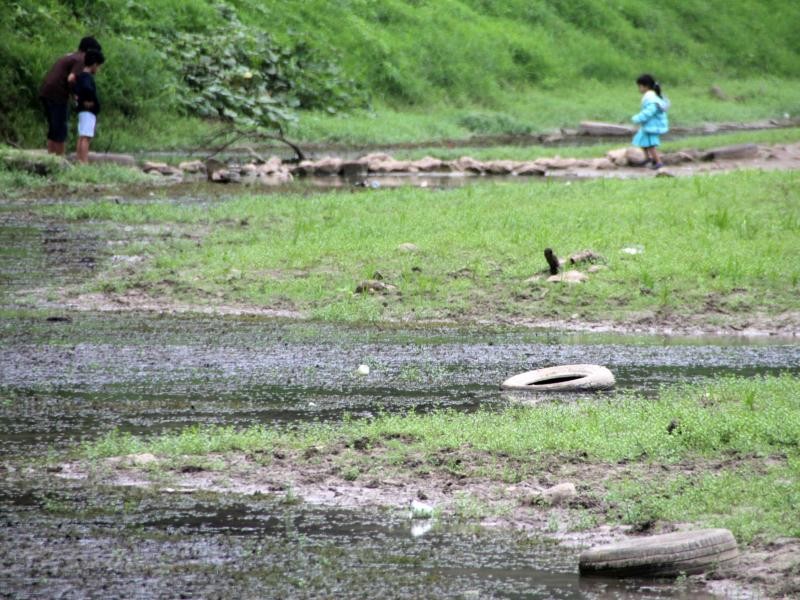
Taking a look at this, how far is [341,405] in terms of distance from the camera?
8.52m

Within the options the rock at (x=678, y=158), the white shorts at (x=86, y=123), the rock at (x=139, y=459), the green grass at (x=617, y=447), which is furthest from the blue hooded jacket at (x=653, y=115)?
the rock at (x=139, y=459)

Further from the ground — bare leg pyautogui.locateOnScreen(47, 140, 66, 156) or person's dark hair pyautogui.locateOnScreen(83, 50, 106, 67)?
person's dark hair pyautogui.locateOnScreen(83, 50, 106, 67)

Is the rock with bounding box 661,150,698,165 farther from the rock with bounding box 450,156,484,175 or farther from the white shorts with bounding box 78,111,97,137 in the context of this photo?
the white shorts with bounding box 78,111,97,137

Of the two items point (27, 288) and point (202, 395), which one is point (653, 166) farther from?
point (202, 395)

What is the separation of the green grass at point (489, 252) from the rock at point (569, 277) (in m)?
0.11

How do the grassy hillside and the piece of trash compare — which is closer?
the piece of trash

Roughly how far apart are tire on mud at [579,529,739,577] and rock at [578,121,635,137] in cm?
2897

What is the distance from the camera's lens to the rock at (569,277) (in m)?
12.6

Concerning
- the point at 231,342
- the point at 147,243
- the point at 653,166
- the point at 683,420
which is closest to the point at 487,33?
the point at 653,166

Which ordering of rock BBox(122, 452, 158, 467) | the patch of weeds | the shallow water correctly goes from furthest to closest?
rock BBox(122, 452, 158, 467) → the patch of weeds → the shallow water

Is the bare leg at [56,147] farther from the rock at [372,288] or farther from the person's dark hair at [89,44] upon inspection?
the rock at [372,288]

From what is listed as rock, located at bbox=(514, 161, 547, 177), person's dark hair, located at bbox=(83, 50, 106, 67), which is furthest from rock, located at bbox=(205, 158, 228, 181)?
rock, located at bbox=(514, 161, 547, 177)

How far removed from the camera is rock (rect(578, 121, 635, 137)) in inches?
1330

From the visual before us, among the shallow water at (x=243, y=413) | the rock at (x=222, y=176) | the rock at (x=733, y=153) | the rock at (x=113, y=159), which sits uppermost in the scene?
the rock at (x=733, y=153)
